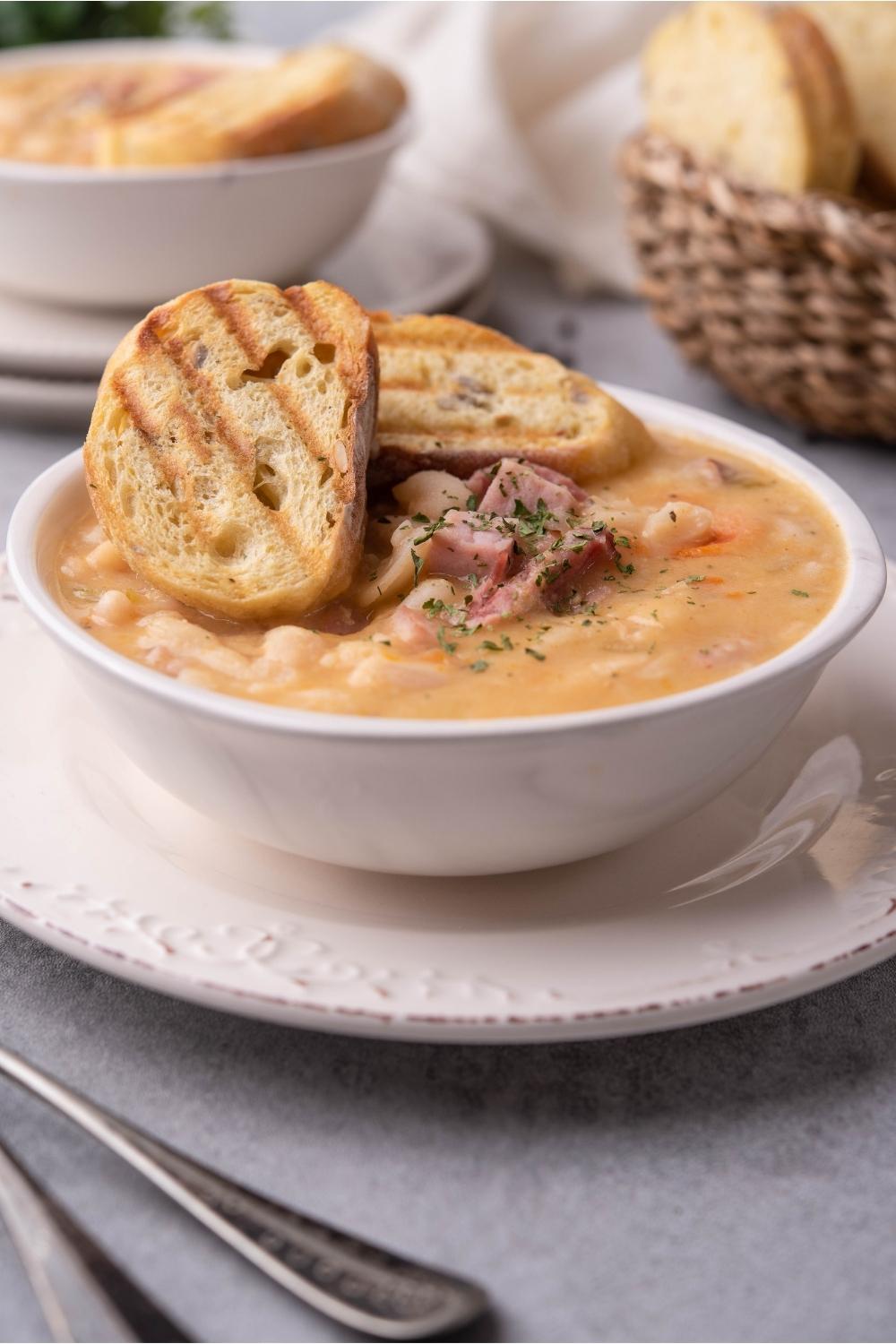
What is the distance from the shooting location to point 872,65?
4062 millimetres

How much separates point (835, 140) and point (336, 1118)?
3.01 meters

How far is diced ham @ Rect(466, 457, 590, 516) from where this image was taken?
2.51 meters

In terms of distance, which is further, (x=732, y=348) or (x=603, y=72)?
(x=603, y=72)

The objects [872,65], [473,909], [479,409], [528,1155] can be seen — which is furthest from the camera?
[872,65]

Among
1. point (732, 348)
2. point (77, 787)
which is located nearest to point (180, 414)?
point (77, 787)

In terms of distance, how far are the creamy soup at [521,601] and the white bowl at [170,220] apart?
1940mm

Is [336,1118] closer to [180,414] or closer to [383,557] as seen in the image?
[383,557]

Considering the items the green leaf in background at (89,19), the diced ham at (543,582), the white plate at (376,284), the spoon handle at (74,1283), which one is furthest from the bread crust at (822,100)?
the spoon handle at (74,1283)

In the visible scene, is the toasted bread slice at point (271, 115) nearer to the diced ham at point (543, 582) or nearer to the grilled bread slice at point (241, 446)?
the grilled bread slice at point (241, 446)

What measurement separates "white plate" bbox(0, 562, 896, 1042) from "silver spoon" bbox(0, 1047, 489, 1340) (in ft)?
0.69

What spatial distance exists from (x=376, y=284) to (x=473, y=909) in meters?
3.21

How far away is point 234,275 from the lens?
4.59m

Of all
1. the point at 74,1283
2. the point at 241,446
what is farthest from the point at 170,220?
the point at 74,1283

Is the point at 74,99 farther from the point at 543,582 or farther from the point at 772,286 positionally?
the point at 543,582
